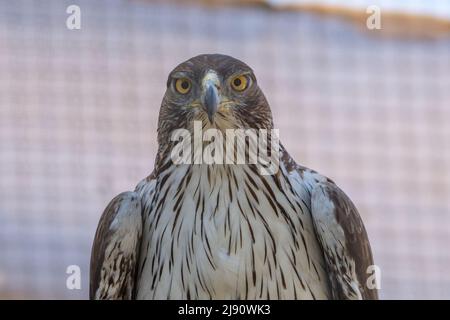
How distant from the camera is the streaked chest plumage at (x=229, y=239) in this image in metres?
3.47

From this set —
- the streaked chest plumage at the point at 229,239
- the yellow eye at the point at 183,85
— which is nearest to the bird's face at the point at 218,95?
the yellow eye at the point at 183,85

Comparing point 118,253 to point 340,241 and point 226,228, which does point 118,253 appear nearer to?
point 226,228

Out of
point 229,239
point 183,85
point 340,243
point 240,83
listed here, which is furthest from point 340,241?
point 183,85

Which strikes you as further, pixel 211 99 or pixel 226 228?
pixel 226 228

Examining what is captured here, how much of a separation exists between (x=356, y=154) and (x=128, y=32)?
129 centimetres

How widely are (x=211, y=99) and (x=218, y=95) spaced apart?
7cm

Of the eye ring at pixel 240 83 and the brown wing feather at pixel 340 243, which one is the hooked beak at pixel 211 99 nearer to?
the eye ring at pixel 240 83

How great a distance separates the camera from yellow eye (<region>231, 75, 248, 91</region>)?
3500mm

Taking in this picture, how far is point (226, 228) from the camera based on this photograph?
350 centimetres

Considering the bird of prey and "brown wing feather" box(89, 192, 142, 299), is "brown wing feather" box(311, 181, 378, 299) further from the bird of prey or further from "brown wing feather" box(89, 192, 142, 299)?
"brown wing feather" box(89, 192, 142, 299)

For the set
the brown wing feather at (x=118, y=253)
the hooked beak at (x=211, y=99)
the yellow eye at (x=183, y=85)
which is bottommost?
the brown wing feather at (x=118, y=253)

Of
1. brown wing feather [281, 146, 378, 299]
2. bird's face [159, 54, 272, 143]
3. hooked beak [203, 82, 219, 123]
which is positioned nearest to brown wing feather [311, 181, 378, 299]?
brown wing feather [281, 146, 378, 299]

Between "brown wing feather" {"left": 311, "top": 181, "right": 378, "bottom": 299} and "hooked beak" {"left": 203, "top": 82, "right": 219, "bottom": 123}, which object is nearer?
"hooked beak" {"left": 203, "top": 82, "right": 219, "bottom": 123}

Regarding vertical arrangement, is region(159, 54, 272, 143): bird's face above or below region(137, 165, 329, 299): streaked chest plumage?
above
